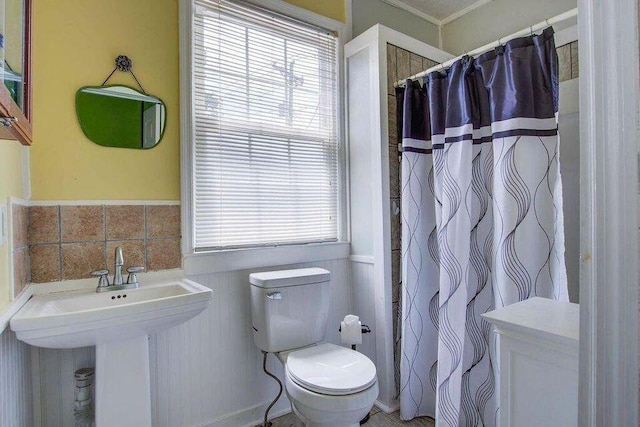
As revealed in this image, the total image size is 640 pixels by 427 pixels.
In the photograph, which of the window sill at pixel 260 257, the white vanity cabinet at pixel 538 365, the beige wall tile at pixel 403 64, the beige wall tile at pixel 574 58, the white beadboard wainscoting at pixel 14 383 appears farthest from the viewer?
the beige wall tile at pixel 403 64

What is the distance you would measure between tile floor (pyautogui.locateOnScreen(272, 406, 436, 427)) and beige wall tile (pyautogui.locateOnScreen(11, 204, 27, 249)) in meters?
1.49

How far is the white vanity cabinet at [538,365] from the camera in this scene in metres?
0.79

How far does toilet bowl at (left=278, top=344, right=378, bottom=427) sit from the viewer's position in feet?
4.55

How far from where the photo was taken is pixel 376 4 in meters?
2.51

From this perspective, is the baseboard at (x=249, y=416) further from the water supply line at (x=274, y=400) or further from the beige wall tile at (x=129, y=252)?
the beige wall tile at (x=129, y=252)

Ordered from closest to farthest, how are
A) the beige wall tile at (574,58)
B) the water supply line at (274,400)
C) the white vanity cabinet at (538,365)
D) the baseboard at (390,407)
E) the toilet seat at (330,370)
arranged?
the white vanity cabinet at (538,365) → the toilet seat at (330,370) → the beige wall tile at (574,58) → the water supply line at (274,400) → the baseboard at (390,407)

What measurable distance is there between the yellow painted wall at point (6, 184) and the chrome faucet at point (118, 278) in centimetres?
35

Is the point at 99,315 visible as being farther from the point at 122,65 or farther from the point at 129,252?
the point at 122,65

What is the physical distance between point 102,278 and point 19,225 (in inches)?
14.2

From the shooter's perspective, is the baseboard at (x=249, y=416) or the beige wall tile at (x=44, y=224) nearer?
the beige wall tile at (x=44, y=224)

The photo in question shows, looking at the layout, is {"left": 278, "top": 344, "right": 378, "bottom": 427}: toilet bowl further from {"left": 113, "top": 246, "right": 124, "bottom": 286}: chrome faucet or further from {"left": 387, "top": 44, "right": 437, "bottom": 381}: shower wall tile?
{"left": 113, "top": 246, "right": 124, "bottom": 286}: chrome faucet

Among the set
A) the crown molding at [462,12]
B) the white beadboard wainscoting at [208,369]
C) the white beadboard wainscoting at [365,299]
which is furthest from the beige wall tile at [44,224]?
the crown molding at [462,12]

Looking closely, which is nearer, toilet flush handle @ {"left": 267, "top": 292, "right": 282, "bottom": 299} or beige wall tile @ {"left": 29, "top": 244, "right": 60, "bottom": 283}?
beige wall tile @ {"left": 29, "top": 244, "right": 60, "bottom": 283}

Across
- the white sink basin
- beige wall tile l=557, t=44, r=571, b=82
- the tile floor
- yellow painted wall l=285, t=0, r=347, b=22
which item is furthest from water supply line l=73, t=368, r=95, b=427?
beige wall tile l=557, t=44, r=571, b=82
